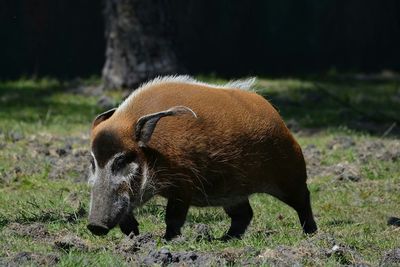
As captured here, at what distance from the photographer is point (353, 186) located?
8.73 m

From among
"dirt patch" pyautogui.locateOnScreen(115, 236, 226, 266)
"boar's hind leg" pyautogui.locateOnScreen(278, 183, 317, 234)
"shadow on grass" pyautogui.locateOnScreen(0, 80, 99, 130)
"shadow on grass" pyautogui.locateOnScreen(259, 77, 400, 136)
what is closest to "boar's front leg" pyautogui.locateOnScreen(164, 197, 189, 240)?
"dirt patch" pyautogui.locateOnScreen(115, 236, 226, 266)

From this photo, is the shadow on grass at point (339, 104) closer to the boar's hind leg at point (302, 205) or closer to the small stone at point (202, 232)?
the boar's hind leg at point (302, 205)

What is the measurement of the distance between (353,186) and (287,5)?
26.8 ft

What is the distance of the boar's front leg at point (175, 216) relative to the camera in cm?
626

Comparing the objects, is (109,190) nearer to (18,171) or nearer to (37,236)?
(37,236)

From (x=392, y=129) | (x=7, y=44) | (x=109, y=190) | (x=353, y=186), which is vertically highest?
(x=109, y=190)

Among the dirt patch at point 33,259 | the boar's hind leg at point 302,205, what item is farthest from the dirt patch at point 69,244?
the boar's hind leg at point 302,205

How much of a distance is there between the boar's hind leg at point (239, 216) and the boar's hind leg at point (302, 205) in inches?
10.1

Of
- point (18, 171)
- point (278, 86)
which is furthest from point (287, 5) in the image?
point (18, 171)

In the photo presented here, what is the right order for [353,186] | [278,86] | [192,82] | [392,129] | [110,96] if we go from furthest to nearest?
[278,86]
[110,96]
[392,129]
[353,186]
[192,82]

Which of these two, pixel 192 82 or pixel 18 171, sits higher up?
pixel 192 82

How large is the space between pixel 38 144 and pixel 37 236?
3814mm

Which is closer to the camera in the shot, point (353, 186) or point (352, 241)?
point (352, 241)

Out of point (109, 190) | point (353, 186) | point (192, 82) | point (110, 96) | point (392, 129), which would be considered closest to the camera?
point (109, 190)
